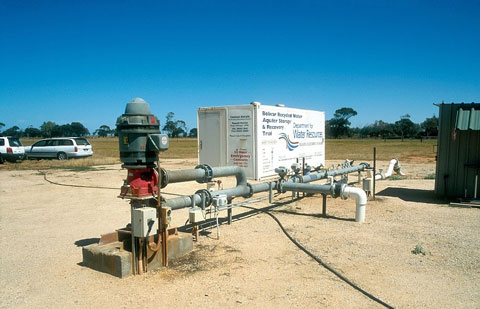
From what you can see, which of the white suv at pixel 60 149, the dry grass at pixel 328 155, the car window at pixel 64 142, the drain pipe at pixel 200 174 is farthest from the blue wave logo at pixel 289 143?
the car window at pixel 64 142

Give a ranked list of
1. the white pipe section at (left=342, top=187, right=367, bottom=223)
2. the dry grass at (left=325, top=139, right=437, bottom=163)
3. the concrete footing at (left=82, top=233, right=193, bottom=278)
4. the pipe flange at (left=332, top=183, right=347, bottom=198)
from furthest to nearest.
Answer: the dry grass at (left=325, top=139, right=437, bottom=163) < the pipe flange at (left=332, top=183, right=347, bottom=198) < the white pipe section at (left=342, top=187, right=367, bottom=223) < the concrete footing at (left=82, top=233, right=193, bottom=278)

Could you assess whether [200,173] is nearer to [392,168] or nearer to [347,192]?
[347,192]

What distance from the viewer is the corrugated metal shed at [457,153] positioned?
9492mm

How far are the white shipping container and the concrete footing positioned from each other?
7.58m

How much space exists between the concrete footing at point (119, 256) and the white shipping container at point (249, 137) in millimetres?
7579

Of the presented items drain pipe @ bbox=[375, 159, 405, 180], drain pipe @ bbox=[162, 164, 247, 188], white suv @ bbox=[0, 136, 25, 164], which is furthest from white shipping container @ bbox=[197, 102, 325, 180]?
white suv @ bbox=[0, 136, 25, 164]

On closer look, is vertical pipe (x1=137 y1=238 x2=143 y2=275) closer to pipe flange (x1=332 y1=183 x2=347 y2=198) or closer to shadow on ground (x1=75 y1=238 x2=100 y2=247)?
shadow on ground (x1=75 y1=238 x2=100 y2=247)

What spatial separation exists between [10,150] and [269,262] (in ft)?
71.7

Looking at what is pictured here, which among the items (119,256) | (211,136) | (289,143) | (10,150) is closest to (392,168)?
(289,143)

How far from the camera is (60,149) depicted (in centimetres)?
2356

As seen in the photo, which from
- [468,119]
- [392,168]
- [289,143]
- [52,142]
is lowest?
[392,168]

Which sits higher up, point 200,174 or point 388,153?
point 200,174

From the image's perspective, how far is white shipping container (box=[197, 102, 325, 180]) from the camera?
12.7 m

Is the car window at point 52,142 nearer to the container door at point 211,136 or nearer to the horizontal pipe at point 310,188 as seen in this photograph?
the container door at point 211,136
